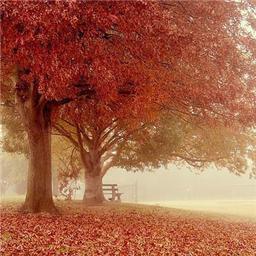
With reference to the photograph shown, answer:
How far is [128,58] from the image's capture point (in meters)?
15.0

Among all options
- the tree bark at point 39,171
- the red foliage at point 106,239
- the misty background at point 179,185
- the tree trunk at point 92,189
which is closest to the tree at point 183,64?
the tree bark at point 39,171

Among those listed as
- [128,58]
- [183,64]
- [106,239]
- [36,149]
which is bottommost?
[106,239]

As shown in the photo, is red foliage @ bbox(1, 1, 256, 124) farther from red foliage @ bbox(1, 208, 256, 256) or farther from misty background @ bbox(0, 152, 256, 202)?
misty background @ bbox(0, 152, 256, 202)

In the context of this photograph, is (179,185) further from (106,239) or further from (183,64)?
(106,239)

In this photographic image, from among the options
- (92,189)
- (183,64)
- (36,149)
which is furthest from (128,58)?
(92,189)

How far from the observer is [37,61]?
42.2 feet

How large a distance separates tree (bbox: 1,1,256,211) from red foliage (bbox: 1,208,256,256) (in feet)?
10.9

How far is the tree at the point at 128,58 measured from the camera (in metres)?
12.0

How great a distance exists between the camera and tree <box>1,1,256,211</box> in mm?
12023

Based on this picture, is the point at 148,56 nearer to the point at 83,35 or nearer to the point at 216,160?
the point at 83,35

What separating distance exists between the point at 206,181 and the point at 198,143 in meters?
66.1

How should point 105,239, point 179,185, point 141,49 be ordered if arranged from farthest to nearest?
1. point 179,185
2. point 141,49
3. point 105,239

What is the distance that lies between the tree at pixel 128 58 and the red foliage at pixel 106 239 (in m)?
3.31

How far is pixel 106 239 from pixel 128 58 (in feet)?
20.0
